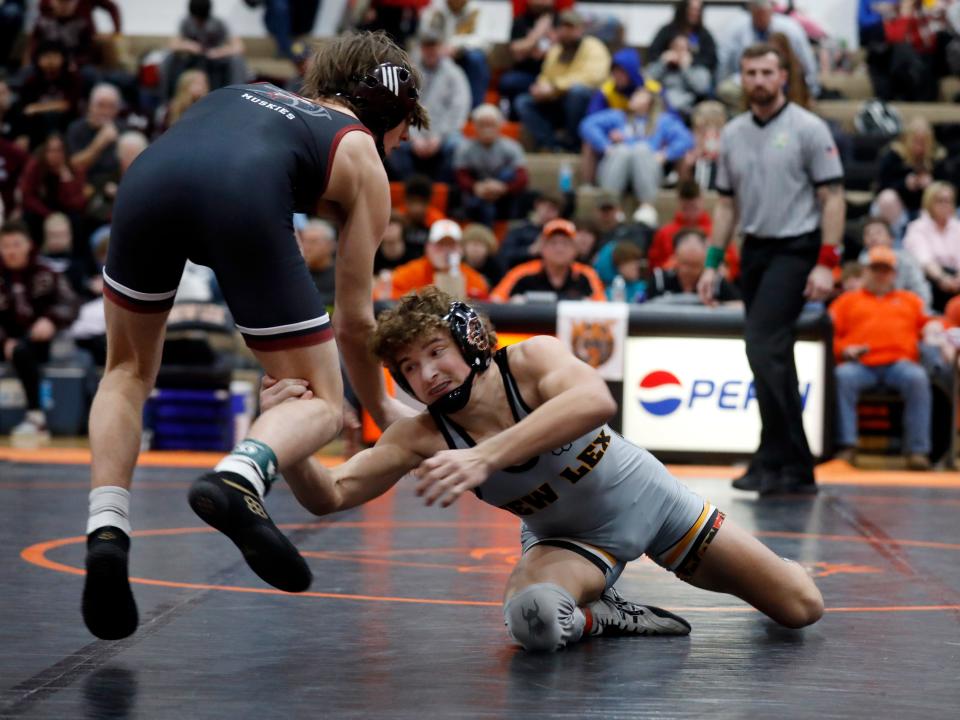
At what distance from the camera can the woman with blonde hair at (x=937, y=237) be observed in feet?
30.9

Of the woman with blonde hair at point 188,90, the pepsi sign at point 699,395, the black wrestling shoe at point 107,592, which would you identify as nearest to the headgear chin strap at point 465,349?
the black wrestling shoe at point 107,592

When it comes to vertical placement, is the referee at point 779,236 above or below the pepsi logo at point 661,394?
above

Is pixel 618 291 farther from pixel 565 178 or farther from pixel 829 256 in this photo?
pixel 565 178

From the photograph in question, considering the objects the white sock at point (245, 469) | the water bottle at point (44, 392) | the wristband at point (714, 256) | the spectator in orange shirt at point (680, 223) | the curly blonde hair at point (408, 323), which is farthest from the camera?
the spectator in orange shirt at point (680, 223)

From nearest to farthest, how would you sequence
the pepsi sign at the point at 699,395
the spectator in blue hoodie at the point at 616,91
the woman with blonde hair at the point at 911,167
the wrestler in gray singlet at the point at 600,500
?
1. the wrestler in gray singlet at the point at 600,500
2. the pepsi sign at the point at 699,395
3. the woman with blonde hair at the point at 911,167
4. the spectator in blue hoodie at the point at 616,91

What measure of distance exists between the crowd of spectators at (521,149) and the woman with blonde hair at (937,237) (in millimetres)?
14

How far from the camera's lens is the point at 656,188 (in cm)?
1100

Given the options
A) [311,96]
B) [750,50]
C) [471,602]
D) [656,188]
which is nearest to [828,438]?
[750,50]

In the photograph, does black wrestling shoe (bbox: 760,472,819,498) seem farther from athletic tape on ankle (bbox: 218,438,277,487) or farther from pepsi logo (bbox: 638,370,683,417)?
athletic tape on ankle (bbox: 218,438,277,487)

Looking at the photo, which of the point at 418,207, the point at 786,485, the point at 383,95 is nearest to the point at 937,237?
the point at 418,207

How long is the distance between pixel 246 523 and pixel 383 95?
113 cm

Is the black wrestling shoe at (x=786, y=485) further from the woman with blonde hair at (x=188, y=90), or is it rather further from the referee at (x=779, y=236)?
the woman with blonde hair at (x=188, y=90)

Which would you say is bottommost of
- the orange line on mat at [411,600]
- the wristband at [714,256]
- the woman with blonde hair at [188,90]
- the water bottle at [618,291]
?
the water bottle at [618,291]

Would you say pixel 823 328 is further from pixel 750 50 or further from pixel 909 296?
pixel 750 50
